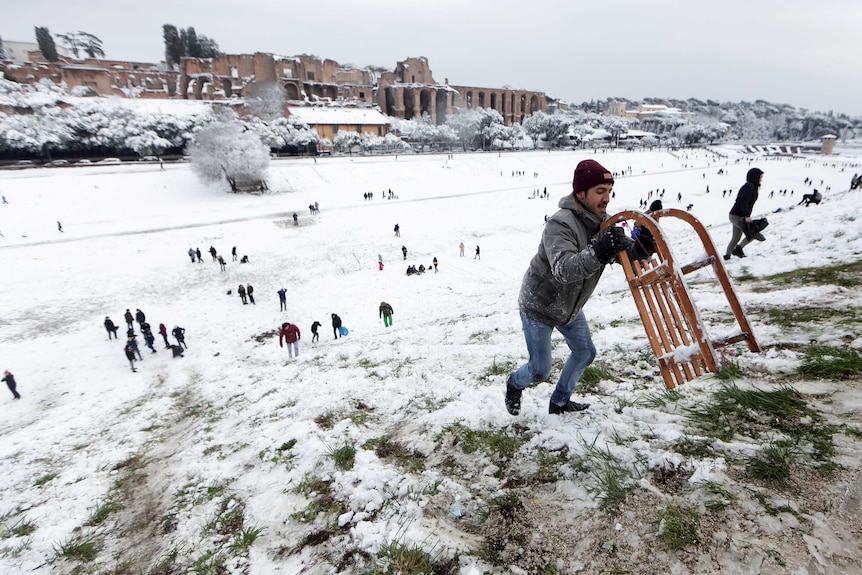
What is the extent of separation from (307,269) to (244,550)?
2066cm

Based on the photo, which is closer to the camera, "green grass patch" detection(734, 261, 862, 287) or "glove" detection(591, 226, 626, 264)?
"glove" detection(591, 226, 626, 264)

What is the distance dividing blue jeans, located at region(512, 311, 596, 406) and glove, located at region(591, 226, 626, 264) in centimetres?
91

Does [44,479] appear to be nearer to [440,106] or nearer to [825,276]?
[825,276]

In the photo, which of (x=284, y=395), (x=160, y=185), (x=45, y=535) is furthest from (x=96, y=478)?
(x=160, y=185)

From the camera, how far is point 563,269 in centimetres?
272

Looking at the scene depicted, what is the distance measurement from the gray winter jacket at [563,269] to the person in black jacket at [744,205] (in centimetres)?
603

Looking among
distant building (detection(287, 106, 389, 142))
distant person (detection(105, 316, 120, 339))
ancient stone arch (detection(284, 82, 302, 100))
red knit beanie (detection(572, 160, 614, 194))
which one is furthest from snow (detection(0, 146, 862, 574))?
ancient stone arch (detection(284, 82, 302, 100))

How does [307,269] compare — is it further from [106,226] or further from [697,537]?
[697,537]

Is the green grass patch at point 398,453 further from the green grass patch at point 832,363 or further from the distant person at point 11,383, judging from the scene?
the distant person at point 11,383

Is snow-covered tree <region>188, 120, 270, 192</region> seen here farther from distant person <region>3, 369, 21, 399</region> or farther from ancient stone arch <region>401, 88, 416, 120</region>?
ancient stone arch <region>401, 88, 416, 120</region>

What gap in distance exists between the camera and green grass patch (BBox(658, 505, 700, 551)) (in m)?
2.13

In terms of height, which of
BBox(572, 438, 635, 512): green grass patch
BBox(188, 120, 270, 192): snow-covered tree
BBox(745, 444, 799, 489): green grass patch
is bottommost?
BBox(572, 438, 635, 512): green grass patch

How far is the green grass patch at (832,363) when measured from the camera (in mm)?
3260

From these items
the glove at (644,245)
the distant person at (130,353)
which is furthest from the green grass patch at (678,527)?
the distant person at (130,353)
